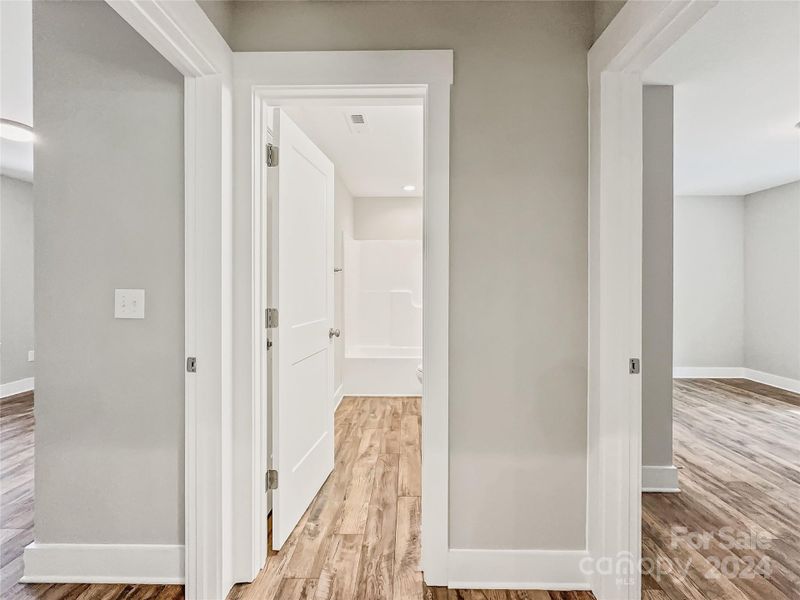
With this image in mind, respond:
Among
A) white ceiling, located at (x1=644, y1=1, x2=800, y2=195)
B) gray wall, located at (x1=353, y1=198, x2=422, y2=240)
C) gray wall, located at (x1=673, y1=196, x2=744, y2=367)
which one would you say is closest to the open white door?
white ceiling, located at (x1=644, y1=1, x2=800, y2=195)

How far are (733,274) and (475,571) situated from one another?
602cm

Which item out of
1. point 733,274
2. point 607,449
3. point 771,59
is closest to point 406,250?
point 771,59

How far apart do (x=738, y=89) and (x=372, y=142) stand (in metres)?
2.52

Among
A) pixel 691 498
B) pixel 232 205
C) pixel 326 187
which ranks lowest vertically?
pixel 691 498

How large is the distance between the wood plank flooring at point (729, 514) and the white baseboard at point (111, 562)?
1897 millimetres

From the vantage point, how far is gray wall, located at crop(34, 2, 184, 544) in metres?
1.74

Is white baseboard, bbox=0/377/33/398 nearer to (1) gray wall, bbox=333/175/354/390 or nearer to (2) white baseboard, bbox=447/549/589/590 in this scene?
(1) gray wall, bbox=333/175/354/390

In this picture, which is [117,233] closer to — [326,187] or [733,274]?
[326,187]

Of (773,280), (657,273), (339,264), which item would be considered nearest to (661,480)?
(657,273)

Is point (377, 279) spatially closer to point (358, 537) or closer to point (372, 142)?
point (372, 142)

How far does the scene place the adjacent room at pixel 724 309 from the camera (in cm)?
205

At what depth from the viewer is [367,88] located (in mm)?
1780

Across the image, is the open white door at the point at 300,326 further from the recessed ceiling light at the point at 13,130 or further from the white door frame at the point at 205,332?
the recessed ceiling light at the point at 13,130

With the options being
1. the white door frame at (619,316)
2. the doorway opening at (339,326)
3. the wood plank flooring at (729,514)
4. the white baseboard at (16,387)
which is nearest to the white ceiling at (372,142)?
the doorway opening at (339,326)
